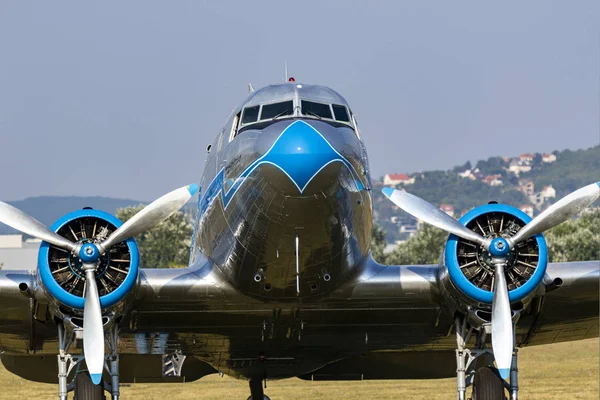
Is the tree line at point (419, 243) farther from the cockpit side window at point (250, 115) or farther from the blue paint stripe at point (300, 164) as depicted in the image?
the blue paint stripe at point (300, 164)

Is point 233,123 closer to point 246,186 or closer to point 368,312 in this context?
point 246,186

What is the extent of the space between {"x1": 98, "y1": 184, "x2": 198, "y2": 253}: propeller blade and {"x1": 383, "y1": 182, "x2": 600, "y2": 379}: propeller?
9.24ft

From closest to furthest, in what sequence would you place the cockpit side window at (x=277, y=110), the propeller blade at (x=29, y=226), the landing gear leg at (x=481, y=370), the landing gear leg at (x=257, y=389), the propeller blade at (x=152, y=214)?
the cockpit side window at (x=277, y=110)
the propeller blade at (x=29, y=226)
the propeller blade at (x=152, y=214)
the landing gear leg at (x=481, y=370)
the landing gear leg at (x=257, y=389)

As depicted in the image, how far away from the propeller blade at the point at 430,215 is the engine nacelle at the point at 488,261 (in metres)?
0.23

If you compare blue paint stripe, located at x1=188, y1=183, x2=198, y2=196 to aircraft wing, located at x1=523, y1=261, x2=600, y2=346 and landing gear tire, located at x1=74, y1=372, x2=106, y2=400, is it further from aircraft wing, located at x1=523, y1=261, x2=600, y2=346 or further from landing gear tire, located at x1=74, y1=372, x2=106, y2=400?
aircraft wing, located at x1=523, y1=261, x2=600, y2=346

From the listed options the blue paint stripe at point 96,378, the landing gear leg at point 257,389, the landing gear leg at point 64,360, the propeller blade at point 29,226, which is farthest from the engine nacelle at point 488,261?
the landing gear leg at point 64,360

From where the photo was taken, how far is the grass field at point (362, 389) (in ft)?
86.5

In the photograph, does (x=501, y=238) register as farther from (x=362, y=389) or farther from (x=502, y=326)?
(x=362, y=389)

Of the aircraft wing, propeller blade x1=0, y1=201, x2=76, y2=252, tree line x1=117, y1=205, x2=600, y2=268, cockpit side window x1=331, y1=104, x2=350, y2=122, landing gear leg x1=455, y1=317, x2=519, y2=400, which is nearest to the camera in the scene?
propeller blade x1=0, y1=201, x2=76, y2=252

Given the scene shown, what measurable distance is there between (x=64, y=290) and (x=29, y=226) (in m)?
1.06

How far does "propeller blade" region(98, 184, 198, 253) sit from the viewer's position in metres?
14.3

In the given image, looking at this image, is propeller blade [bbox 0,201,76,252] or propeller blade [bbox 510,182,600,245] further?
propeller blade [bbox 510,182,600,245]

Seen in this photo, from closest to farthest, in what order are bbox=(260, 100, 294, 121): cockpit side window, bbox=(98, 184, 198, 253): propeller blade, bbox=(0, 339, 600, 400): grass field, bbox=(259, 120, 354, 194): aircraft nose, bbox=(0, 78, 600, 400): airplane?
bbox=(259, 120, 354, 194): aircraft nose, bbox=(0, 78, 600, 400): airplane, bbox=(260, 100, 294, 121): cockpit side window, bbox=(98, 184, 198, 253): propeller blade, bbox=(0, 339, 600, 400): grass field

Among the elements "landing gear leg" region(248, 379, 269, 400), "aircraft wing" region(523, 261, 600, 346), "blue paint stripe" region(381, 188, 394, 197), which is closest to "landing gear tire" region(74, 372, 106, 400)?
"landing gear leg" region(248, 379, 269, 400)
